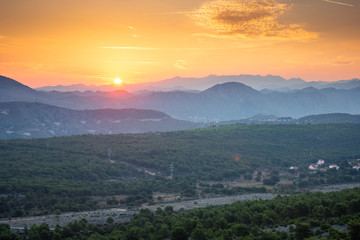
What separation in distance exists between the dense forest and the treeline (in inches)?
648

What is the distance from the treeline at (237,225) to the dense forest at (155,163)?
54.0 feet

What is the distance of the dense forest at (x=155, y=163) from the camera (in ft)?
223

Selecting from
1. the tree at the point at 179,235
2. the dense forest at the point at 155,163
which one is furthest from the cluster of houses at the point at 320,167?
the tree at the point at 179,235

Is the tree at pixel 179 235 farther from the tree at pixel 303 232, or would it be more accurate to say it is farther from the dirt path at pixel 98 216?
the dirt path at pixel 98 216

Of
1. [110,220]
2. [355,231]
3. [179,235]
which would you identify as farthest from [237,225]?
[110,220]

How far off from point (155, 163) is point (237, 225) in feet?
199

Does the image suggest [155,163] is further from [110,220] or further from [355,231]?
[355,231]

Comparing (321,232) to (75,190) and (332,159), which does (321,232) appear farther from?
(332,159)

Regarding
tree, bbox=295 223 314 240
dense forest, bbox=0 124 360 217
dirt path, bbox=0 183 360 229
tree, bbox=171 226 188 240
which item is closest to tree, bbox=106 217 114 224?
dirt path, bbox=0 183 360 229

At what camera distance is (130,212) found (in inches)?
2365

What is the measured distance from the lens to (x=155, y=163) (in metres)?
99.1

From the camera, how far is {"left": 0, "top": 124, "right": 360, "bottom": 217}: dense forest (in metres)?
67.9

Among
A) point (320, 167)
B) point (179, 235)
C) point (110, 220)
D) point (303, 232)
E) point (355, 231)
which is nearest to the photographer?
A: point (355, 231)

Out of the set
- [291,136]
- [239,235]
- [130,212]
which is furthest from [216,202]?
[291,136]
